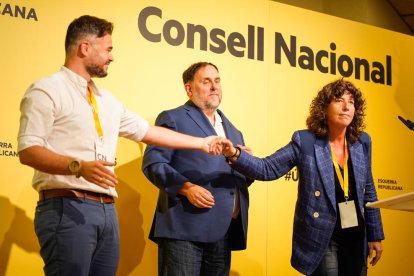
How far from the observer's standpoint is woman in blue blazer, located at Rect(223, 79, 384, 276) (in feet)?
10.1

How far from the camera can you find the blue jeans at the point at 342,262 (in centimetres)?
308

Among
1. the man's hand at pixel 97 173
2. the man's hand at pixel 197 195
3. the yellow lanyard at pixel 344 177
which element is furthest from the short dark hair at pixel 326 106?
the man's hand at pixel 97 173

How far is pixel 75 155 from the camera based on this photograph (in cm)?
247

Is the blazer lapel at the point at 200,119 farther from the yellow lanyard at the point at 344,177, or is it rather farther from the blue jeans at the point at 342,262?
the blue jeans at the point at 342,262

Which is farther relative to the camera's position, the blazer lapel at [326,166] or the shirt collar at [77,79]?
the blazer lapel at [326,166]

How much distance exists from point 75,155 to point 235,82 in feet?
7.28

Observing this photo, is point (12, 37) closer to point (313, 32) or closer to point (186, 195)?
Result: point (186, 195)

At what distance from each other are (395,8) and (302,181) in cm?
435

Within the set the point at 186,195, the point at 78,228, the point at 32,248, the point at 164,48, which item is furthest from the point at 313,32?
the point at 78,228

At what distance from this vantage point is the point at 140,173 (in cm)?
397

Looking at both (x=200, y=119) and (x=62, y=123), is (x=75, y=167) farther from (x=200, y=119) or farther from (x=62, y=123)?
(x=200, y=119)

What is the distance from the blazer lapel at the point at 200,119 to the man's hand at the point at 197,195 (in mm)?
397

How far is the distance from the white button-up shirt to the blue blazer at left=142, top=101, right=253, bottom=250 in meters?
0.66

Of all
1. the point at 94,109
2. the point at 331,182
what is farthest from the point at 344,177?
the point at 94,109
